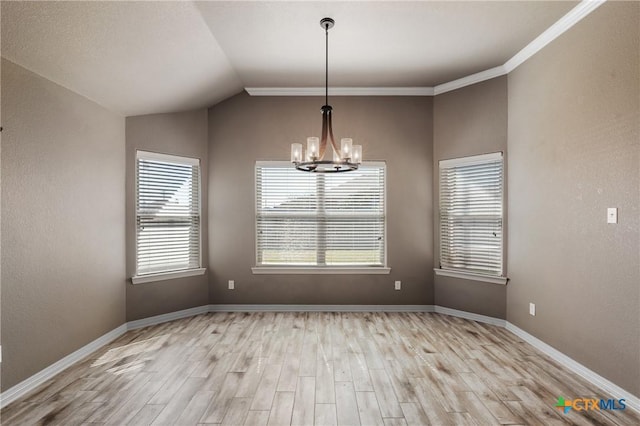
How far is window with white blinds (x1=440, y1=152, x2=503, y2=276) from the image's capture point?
3930 millimetres

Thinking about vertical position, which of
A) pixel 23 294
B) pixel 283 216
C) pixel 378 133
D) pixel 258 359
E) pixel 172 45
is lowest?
pixel 258 359

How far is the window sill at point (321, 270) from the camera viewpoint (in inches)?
176

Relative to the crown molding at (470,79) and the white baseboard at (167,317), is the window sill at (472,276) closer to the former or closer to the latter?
the crown molding at (470,79)

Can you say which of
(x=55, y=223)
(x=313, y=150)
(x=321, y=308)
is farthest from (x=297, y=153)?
(x=321, y=308)

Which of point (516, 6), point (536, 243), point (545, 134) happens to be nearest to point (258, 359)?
point (536, 243)

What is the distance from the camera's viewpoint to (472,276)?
4.09 m

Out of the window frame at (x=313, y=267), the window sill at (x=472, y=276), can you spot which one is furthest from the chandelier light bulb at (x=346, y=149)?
the window sill at (x=472, y=276)

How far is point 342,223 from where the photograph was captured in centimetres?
454

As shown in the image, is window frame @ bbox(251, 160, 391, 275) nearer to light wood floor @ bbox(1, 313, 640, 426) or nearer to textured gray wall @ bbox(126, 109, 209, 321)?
textured gray wall @ bbox(126, 109, 209, 321)

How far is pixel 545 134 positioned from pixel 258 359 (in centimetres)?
351

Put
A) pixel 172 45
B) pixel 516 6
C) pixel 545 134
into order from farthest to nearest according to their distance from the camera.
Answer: pixel 545 134 < pixel 172 45 < pixel 516 6

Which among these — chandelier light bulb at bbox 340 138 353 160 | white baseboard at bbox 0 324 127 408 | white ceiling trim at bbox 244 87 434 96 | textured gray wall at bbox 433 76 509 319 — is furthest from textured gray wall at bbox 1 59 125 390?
textured gray wall at bbox 433 76 509 319

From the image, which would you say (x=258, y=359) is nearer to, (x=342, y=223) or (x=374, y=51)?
(x=342, y=223)

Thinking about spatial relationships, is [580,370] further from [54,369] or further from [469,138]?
[54,369]
